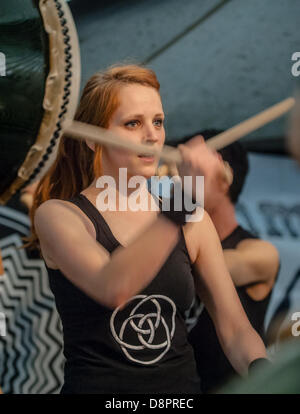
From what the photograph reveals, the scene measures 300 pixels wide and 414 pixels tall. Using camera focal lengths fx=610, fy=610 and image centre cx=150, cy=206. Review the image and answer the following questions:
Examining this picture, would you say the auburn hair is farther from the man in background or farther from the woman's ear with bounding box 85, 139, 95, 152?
the man in background

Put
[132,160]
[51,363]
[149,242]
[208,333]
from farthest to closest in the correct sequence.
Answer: [51,363], [208,333], [132,160], [149,242]

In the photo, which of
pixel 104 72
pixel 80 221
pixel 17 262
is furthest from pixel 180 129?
pixel 17 262

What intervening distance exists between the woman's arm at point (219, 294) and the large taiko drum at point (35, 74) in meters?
0.30

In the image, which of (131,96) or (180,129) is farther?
(180,129)

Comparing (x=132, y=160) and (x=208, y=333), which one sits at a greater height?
(x=132, y=160)

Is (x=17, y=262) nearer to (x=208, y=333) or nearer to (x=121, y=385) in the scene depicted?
(x=208, y=333)

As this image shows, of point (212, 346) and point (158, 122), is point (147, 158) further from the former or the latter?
point (212, 346)

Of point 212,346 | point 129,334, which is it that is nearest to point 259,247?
point 212,346

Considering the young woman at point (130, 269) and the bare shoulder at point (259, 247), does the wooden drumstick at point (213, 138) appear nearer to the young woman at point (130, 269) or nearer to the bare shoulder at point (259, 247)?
the young woman at point (130, 269)

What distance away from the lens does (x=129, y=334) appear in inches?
35.9

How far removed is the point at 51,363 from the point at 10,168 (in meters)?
0.68

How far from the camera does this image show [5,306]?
156 centimetres

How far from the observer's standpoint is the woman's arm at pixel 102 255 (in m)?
0.83

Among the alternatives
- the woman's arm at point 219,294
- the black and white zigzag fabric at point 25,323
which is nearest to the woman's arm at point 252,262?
the woman's arm at point 219,294
